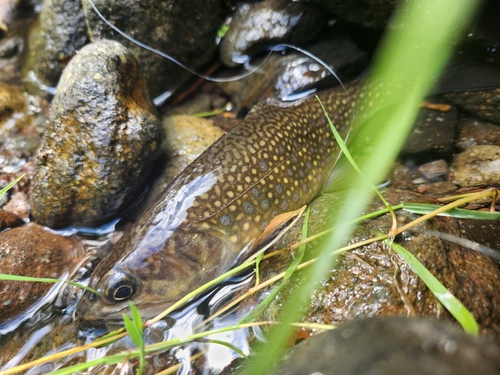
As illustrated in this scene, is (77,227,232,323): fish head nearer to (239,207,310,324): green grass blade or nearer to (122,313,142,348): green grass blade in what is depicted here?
(239,207,310,324): green grass blade

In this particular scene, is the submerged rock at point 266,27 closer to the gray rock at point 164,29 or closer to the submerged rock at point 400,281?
the gray rock at point 164,29

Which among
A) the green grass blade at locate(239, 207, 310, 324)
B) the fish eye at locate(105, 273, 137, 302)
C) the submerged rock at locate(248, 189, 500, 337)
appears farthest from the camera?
the fish eye at locate(105, 273, 137, 302)

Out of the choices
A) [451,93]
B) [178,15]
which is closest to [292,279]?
[451,93]

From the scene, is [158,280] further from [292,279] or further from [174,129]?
[174,129]

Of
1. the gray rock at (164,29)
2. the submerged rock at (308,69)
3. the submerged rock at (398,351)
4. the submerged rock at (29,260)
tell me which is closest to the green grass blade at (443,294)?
the submerged rock at (398,351)

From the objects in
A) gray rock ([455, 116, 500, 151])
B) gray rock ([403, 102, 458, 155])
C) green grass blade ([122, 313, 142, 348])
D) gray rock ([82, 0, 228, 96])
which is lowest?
gray rock ([455, 116, 500, 151])

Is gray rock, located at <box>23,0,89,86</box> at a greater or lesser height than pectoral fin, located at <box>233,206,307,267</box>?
greater

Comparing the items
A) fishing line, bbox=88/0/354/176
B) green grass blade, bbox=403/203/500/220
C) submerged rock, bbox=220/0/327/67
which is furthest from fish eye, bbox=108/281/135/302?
submerged rock, bbox=220/0/327/67
